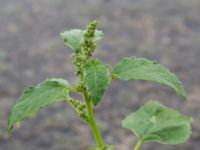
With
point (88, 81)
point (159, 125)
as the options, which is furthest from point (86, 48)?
point (159, 125)

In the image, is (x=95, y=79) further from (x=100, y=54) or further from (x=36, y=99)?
(x=100, y=54)

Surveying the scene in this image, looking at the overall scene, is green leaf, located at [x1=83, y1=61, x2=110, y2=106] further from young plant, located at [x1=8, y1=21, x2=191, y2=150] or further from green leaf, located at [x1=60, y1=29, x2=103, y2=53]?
green leaf, located at [x1=60, y1=29, x2=103, y2=53]

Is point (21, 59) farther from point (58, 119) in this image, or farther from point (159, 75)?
point (159, 75)

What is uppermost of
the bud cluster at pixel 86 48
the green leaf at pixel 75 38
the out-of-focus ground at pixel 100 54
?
the out-of-focus ground at pixel 100 54

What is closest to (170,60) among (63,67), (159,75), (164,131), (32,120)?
(63,67)

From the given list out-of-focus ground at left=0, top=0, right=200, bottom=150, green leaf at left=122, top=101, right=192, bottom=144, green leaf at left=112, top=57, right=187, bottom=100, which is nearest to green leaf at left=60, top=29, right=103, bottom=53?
green leaf at left=112, top=57, right=187, bottom=100

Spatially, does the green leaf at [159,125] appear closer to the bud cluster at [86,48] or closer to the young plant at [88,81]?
the young plant at [88,81]

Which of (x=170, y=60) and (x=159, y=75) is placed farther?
(x=170, y=60)

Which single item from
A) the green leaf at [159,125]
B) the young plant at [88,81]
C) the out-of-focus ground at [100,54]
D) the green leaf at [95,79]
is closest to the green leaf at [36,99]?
the young plant at [88,81]
